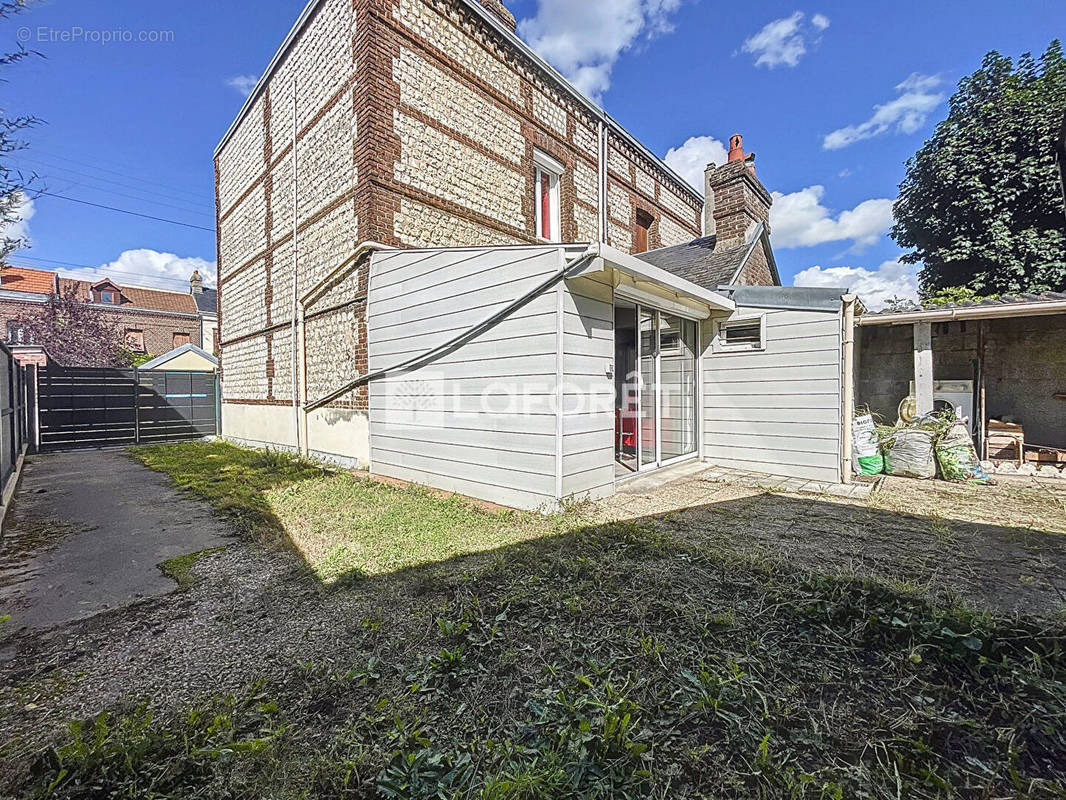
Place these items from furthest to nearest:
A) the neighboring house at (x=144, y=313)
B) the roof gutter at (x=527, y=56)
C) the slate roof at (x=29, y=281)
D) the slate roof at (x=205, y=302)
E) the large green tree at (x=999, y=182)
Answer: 1. the slate roof at (x=205, y=302)
2. the neighboring house at (x=144, y=313)
3. the slate roof at (x=29, y=281)
4. the large green tree at (x=999, y=182)
5. the roof gutter at (x=527, y=56)

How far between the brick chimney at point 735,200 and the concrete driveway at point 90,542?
8430 millimetres

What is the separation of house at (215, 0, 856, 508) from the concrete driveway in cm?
230

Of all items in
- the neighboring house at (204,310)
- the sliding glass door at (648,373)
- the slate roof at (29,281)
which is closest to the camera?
the sliding glass door at (648,373)

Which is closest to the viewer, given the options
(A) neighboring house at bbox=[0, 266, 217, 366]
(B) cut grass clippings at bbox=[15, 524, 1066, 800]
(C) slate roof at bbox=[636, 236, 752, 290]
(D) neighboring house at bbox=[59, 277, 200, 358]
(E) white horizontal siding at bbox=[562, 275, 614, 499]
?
(B) cut grass clippings at bbox=[15, 524, 1066, 800]

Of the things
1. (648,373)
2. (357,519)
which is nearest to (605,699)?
(357,519)

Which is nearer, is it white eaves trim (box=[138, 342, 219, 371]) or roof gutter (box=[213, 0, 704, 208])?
roof gutter (box=[213, 0, 704, 208])

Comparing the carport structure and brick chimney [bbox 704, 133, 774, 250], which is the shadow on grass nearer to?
the carport structure

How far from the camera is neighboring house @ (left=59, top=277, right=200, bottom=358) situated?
23041 mm

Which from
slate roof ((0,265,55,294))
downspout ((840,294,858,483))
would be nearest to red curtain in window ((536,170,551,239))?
downspout ((840,294,858,483))

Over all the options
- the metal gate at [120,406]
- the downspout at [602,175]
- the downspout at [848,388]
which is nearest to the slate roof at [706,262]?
the downspout at [848,388]

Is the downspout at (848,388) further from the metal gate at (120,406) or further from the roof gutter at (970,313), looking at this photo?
the metal gate at (120,406)

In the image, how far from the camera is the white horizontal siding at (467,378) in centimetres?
425

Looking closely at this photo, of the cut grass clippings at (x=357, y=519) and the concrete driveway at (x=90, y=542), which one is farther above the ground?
the cut grass clippings at (x=357, y=519)

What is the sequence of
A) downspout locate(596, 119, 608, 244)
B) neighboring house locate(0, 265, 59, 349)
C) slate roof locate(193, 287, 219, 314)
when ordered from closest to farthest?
downspout locate(596, 119, 608, 244) → neighboring house locate(0, 265, 59, 349) → slate roof locate(193, 287, 219, 314)
